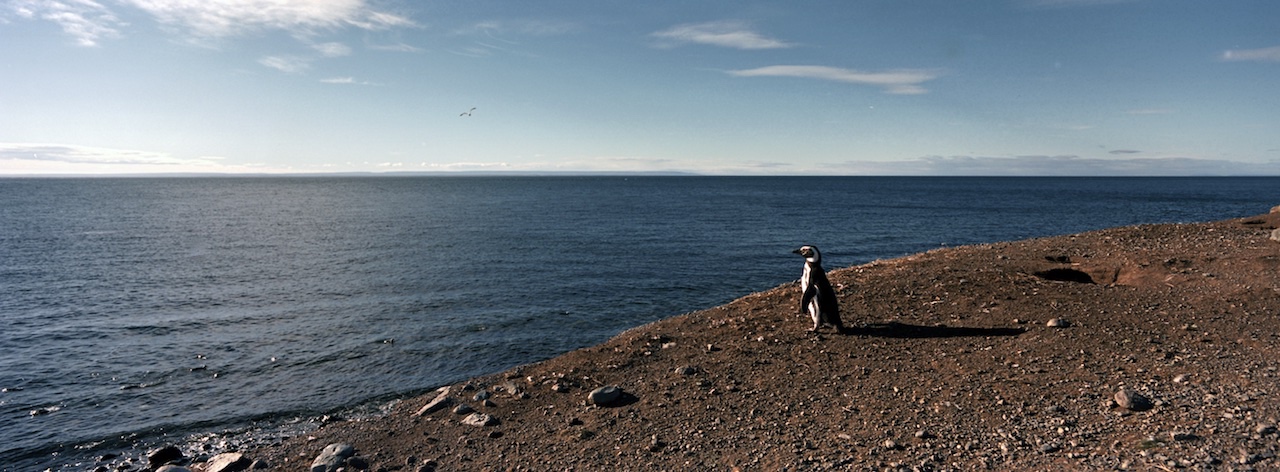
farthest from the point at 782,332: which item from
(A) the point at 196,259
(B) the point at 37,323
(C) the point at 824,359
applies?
(A) the point at 196,259

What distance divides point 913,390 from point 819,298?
3928 millimetres

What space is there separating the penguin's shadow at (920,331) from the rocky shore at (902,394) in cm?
7

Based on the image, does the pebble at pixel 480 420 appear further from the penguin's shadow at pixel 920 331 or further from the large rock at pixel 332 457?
the penguin's shadow at pixel 920 331

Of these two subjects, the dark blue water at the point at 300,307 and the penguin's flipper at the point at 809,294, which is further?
the penguin's flipper at the point at 809,294

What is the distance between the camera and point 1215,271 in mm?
16422

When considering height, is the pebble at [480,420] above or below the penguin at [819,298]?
below

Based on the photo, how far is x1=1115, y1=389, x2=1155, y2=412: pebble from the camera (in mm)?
8625

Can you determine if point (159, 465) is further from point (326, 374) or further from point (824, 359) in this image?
point (824, 359)

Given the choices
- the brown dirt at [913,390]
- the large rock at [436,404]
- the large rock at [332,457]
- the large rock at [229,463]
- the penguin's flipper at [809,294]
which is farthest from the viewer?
the penguin's flipper at [809,294]

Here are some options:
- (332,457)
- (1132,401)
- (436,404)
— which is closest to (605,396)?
(436,404)

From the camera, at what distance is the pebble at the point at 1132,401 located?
8.62 metres

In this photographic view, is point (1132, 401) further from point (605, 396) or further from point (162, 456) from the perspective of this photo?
point (162, 456)

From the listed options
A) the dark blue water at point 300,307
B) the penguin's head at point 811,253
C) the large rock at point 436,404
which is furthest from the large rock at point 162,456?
the penguin's head at point 811,253

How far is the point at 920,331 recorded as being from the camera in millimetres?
13469
